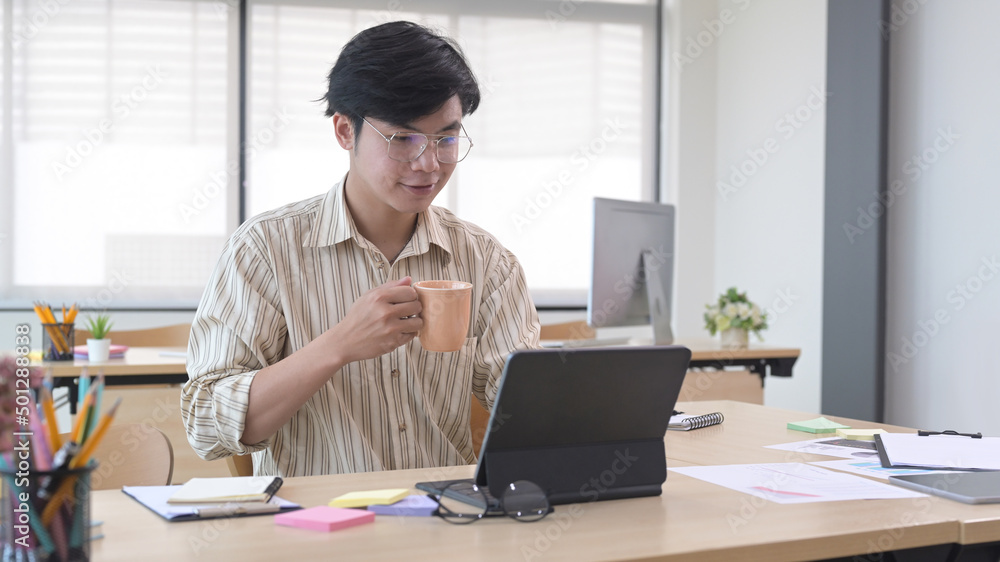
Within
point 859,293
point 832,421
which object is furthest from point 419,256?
point 859,293

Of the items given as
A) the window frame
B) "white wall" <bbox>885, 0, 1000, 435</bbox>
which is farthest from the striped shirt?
the window frame

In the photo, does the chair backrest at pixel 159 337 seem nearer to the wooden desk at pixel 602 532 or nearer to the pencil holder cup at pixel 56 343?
the pencil holder cup at pixel 56 343

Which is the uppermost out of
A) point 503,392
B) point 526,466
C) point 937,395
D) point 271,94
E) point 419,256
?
point 271,94

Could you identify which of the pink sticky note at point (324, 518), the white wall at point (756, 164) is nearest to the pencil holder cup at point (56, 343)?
the pink sticky note at point (324, 518)

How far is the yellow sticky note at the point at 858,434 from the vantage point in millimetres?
1722

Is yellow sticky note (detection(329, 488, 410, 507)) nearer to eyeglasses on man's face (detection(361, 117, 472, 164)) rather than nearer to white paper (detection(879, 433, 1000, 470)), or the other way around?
eyeglasses on man's face (detection(361, 117, 472, 164))

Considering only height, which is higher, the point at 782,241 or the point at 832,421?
the point at 782,241

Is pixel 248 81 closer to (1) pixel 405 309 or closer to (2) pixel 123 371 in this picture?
(2) pixel 123 371

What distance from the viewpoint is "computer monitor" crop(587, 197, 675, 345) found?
10.4 ft

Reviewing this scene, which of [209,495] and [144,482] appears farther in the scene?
[144,482]

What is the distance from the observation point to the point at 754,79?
5129 mm

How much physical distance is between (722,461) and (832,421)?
54 centimetres

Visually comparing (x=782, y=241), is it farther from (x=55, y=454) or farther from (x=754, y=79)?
(x=55, y=454)

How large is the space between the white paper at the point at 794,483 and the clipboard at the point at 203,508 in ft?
2.08
